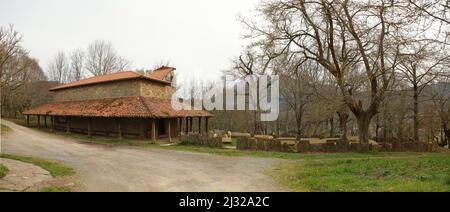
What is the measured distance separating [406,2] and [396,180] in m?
8.45

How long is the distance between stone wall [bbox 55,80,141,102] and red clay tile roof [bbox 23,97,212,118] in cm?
→ 62

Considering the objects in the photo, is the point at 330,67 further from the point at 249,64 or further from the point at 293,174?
the point at 249,64

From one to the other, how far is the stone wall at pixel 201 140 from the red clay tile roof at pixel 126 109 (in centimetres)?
268

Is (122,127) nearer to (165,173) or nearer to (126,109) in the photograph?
(126,109)

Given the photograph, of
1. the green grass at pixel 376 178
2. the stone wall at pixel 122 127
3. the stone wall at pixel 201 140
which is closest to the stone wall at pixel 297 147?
the stone wall at pixel 201 140

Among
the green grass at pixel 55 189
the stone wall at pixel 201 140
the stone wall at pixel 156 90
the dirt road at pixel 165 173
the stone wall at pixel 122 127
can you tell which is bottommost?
the dirt road at pixel 165 173

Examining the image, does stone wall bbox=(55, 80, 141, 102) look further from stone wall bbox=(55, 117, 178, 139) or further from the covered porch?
stone wall bbox=(55, 117, 178, 139)

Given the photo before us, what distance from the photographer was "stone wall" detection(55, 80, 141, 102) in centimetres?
2795

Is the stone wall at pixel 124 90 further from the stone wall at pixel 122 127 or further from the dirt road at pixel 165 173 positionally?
the dirt road at pixel 165 173

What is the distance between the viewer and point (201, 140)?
23.0 metres

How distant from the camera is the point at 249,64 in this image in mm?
34188

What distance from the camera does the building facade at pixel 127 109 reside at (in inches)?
1008

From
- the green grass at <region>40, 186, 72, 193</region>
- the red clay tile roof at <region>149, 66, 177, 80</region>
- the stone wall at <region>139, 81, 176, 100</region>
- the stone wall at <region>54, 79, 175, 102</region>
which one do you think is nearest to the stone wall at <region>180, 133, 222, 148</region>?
the stone wall at <region>139, 81, 176, 100</region>
